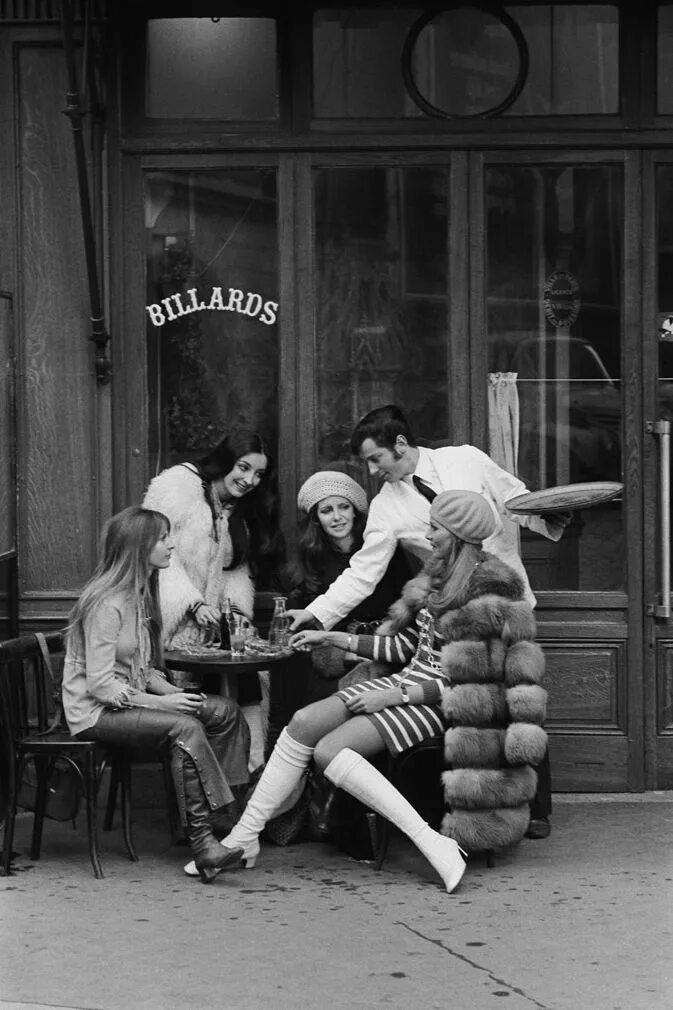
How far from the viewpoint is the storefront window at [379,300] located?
25.7 ft

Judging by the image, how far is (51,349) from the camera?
770 centimetres

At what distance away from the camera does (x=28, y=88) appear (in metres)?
7.66

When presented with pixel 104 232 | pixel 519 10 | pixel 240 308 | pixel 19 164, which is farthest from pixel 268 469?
pixel 519 10

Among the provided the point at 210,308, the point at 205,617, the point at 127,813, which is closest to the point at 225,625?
the point at 205,617

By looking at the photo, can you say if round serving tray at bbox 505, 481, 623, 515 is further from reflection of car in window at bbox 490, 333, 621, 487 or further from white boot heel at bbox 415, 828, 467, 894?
white boot heel at bbox 415, 828, 467, 894

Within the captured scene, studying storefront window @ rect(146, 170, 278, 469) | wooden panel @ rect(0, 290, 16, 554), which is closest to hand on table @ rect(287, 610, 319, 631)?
storefront window @ rect(146, 170, 278, 469)

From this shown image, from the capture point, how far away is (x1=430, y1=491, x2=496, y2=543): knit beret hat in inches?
254

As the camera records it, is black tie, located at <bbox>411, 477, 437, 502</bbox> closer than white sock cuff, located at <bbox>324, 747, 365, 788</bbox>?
No

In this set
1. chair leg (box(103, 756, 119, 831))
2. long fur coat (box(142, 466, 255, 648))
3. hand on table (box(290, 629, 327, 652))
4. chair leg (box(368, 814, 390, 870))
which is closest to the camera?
chair leg (box(368, 814, 390, 870))

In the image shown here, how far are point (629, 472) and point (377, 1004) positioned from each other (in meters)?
3.46

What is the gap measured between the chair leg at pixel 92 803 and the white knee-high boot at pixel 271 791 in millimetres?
362

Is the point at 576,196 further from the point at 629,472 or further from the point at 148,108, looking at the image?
the point at 148,108

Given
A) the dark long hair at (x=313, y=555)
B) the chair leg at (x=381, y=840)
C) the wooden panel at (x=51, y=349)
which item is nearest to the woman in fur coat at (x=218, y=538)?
the dark long hair at (x=313, y=555)

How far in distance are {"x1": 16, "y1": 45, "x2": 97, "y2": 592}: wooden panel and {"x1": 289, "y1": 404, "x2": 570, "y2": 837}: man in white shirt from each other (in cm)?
132
